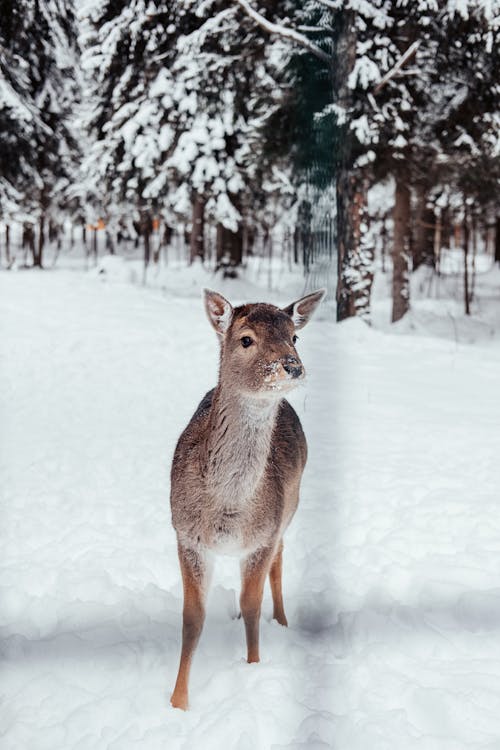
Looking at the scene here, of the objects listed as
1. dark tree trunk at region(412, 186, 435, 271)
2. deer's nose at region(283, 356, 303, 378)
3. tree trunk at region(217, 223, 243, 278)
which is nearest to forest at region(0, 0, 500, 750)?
deer's nose at region(283, 356, 303, 378)

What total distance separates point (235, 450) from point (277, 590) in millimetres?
1153

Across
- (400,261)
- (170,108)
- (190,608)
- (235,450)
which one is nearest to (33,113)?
(170,108)

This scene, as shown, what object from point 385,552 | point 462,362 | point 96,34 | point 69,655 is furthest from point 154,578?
point 96,34

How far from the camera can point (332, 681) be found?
2.79 metres

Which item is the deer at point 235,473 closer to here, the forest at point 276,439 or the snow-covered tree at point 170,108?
the forest at point 276,439

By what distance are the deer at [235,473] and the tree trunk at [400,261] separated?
35.3 ft

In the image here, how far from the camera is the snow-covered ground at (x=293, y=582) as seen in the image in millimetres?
2545

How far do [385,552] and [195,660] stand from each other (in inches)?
56.6

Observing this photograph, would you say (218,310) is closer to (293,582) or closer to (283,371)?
(283,371)

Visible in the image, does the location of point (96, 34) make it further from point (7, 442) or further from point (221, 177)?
point (7, 442)

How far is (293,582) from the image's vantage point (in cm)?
381

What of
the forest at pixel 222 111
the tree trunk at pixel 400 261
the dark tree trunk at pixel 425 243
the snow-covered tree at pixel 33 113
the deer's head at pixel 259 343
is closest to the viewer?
the deer's head at pixel 259 343

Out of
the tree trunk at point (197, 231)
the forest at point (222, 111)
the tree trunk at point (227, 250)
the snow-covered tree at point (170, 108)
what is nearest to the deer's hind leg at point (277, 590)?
the forest at point (222, 111)

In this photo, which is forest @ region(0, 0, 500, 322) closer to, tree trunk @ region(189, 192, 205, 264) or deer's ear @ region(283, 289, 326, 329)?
tree trunk @ region(189, 192, 205, 264)
